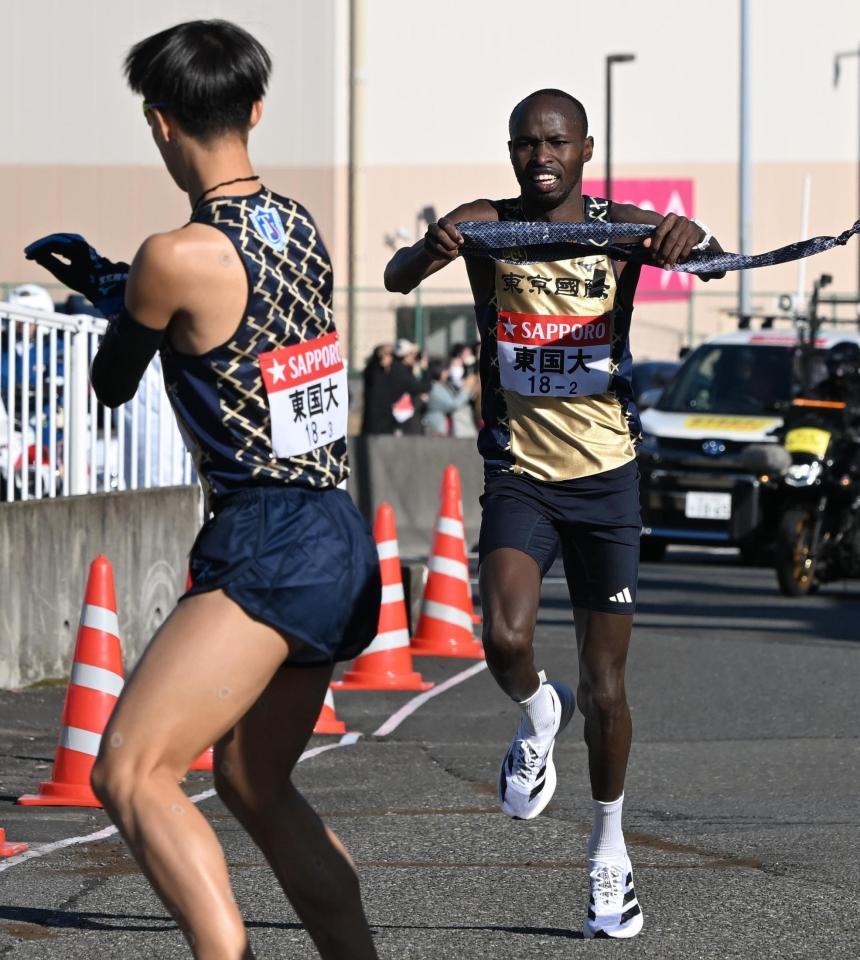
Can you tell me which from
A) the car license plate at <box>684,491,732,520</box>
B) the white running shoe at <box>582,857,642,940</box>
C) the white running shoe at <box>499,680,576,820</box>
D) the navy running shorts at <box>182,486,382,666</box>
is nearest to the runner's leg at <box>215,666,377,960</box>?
the navy running shorts at <box>182,486,382,666</box>

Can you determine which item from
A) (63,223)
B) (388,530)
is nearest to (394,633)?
(388,530)

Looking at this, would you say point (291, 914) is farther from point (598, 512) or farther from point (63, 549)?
point (63, 549)

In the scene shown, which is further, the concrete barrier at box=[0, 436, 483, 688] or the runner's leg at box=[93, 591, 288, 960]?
the concrete barrier at box=[0, 436, 483, 688]

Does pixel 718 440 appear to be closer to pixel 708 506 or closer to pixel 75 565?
pixel 708 506

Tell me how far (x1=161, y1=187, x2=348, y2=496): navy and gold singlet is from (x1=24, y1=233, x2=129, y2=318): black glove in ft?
0.87

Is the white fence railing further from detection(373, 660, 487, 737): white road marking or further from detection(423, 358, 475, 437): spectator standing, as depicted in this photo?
detection(423, 358, 475, 437): spectator standing

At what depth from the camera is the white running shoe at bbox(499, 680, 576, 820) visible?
5758 millimetres

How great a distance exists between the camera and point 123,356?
12.9 ft

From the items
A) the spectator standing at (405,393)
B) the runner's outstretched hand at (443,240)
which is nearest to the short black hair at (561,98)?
the runner's outstretched hand at (443,240)

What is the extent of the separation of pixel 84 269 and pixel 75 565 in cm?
657

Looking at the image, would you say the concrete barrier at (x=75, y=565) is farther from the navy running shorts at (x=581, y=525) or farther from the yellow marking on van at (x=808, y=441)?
the yellow marking on van at (x=808, y=441)

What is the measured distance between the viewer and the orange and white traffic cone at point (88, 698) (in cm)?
756

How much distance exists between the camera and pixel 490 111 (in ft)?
165

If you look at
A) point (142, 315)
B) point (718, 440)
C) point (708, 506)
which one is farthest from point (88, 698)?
point (718, 440)
